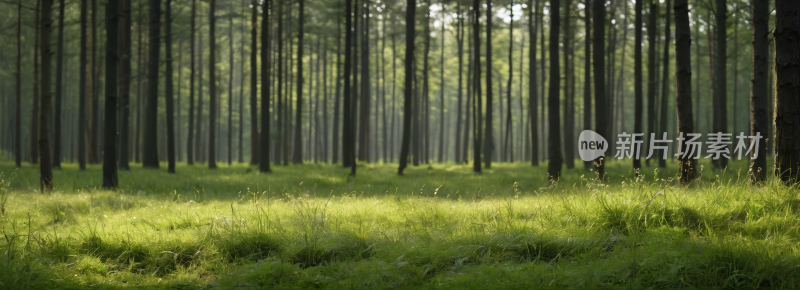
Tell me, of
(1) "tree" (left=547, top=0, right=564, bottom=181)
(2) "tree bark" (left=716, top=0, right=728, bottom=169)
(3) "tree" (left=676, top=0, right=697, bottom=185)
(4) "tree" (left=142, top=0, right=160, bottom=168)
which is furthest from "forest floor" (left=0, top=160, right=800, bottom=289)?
(4) "tree" (left=142, top=0, right=160, bottom=168)

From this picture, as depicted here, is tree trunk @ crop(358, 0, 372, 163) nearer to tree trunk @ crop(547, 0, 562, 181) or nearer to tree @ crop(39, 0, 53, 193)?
tree trunk @ crop(547, 0, 562, 181)

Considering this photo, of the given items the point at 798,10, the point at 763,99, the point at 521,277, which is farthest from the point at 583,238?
the point at 763,99

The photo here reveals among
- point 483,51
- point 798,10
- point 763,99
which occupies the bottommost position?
point 763,99

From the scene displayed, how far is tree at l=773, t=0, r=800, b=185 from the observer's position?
19.9 feet

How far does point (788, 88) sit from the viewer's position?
6.14 m

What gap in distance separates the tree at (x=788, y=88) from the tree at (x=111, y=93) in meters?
12.6

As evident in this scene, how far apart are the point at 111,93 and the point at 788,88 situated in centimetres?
1294

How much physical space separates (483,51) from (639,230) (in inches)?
1136

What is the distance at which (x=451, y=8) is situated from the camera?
26016 millimetres

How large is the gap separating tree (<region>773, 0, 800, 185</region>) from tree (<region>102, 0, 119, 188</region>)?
12.6 m

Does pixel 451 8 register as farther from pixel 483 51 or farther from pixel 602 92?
pixel 602 92

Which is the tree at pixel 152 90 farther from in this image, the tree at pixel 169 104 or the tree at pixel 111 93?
the tree at pixel 111 93

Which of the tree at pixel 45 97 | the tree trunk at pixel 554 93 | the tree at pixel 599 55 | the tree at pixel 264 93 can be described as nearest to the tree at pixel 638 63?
the tree at pixel 599 55

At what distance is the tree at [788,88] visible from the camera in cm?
605
